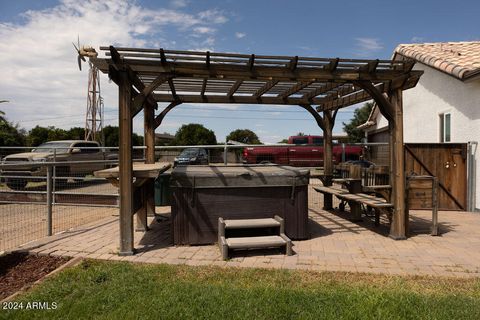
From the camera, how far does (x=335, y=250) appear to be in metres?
5.30

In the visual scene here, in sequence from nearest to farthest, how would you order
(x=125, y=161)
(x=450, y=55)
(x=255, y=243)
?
1. (x=255, y=243)
2. (x=125, y=161)
3. (x=450, y=55)

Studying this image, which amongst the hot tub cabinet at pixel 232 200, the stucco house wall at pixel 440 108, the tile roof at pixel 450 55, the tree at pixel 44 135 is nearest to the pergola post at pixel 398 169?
the hot tub cabinet at pixel 232 200

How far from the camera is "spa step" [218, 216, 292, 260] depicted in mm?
4941

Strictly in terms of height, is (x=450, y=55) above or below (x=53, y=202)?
above

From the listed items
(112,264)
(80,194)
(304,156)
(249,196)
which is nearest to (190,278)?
(112,264)

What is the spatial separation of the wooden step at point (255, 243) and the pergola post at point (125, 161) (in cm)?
143

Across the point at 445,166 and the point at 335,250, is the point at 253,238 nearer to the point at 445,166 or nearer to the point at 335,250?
the point at 335,250

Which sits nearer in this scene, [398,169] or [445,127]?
[398,169]

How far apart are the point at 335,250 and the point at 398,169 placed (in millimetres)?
1827

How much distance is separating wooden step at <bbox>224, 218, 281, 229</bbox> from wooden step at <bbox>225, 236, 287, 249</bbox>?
218 millimetres

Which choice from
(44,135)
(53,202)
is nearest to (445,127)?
(53,202)

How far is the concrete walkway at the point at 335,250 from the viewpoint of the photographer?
4590 mm

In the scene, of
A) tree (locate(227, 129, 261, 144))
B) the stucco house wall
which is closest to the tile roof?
the stucco house wall

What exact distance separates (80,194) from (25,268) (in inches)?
211
